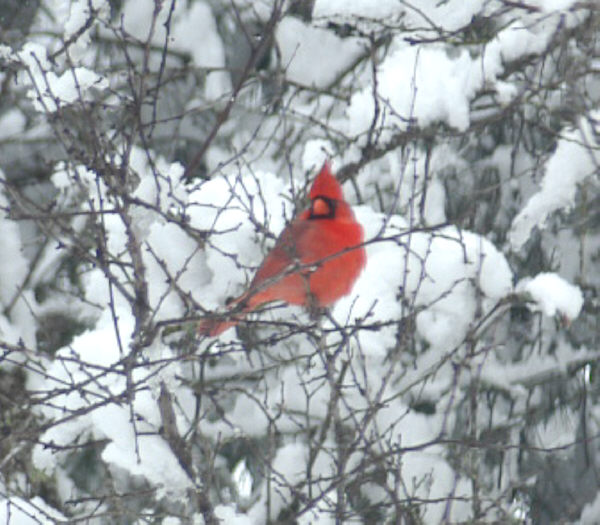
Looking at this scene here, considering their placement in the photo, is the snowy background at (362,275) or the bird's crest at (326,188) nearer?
the snowy background at (362,275)

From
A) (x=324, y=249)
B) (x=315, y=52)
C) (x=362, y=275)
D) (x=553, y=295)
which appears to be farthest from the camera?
(x=315, y=52)

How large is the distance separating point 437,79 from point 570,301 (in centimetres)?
111

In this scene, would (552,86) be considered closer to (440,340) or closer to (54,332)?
(440,340)

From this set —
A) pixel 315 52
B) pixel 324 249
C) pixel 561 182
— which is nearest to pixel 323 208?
pixel 324 249

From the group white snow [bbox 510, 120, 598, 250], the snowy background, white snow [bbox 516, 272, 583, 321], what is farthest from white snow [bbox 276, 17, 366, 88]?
white snow [bbox 516, 272, 583, 321]

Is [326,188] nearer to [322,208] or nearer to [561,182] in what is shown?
[322,208]

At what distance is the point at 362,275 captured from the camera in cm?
445

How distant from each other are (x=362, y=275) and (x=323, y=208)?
47cm

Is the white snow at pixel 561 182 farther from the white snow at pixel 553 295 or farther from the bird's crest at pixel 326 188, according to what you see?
the bird's crest at pixel 326 188

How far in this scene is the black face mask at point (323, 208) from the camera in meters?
4.04

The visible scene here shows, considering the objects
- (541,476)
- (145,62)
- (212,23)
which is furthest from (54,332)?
(145,62)

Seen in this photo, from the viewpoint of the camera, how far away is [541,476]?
4812 mm

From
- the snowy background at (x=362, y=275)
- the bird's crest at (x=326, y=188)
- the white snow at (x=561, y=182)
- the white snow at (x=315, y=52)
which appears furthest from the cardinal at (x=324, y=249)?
the white snow at (x=315, y=52)

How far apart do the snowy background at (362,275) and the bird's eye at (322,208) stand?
141 millimetres
